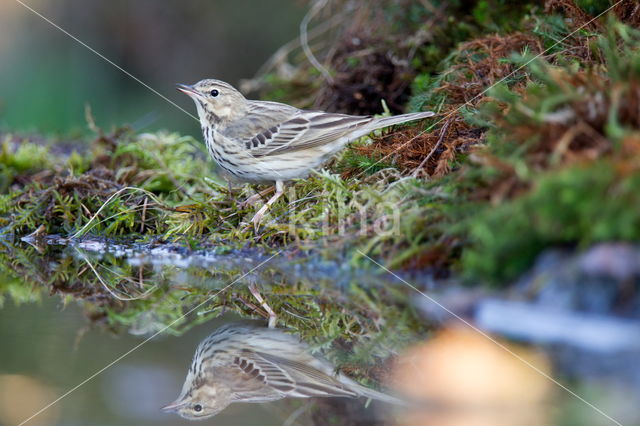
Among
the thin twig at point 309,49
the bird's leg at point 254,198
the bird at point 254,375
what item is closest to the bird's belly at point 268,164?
the bird's leg at point 254,198

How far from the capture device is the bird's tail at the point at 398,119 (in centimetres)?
587

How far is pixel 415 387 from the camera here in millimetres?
3072

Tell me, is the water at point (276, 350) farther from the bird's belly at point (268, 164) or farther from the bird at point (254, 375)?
the bird's belly at point (268, 164)

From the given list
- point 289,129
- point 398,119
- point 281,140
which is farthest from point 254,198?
point 398,119

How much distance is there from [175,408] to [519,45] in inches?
182

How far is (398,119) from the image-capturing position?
5.94 metres

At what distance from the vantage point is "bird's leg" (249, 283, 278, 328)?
4086 mm

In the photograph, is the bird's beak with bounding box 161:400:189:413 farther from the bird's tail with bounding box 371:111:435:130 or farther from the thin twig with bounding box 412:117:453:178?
the bird's tail with bounding box 371:111:435:130

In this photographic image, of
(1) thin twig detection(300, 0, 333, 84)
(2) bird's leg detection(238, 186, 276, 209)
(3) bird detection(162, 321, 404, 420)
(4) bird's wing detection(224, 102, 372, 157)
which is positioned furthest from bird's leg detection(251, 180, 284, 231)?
(1) thin twig detection(300, 0, 333, 84)

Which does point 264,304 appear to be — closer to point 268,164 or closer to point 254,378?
point 254,378

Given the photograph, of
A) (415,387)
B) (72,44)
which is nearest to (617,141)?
(415,387)

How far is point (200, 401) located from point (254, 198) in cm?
314

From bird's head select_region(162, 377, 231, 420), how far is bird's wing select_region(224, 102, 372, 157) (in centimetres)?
320

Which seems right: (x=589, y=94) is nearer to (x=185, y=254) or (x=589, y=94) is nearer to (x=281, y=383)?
(x=281, y=383)
